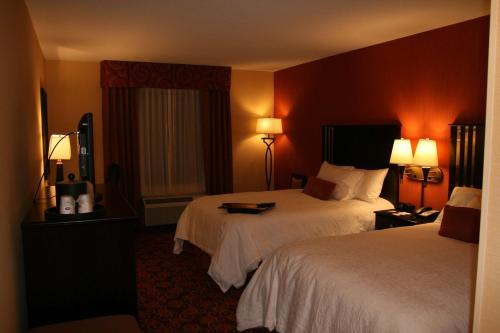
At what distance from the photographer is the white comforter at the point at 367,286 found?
182 cm

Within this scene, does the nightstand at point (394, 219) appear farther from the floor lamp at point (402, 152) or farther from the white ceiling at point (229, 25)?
the white ceiling at point (229, 25)

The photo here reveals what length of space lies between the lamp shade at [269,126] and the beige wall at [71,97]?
7.82 feet

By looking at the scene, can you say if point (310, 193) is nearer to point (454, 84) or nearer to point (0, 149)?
point (454, 84)

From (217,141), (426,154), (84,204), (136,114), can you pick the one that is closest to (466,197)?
(426,154)

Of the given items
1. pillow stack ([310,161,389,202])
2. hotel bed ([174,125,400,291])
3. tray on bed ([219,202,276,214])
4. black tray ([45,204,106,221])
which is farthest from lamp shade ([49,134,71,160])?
pillow stack ([310,161,389,202])

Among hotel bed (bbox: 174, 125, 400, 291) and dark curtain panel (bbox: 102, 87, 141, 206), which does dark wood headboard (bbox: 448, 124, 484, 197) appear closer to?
hotel bed (bbox: 174, 125, 400, 291)

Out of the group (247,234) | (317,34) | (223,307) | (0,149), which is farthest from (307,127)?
(0,149)

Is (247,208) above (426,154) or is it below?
below

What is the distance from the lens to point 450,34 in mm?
3750

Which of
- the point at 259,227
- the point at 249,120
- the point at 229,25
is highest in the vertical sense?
the point at 229,25

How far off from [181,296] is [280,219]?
112 cm

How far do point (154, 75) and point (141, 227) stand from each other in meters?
2.22

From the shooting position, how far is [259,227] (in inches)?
143

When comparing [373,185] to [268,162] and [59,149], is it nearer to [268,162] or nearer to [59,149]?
[268,162]
